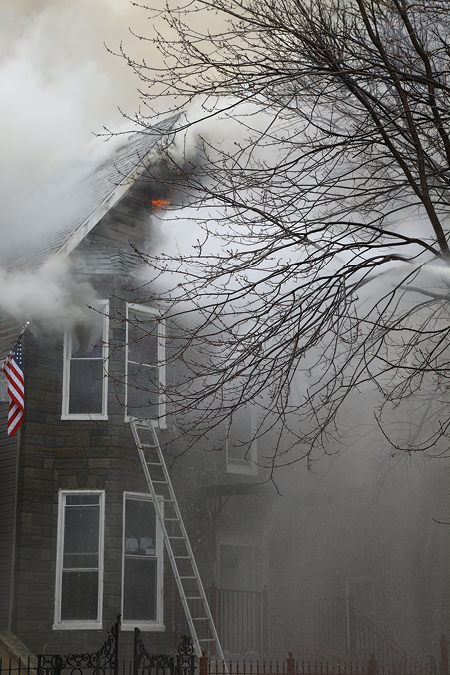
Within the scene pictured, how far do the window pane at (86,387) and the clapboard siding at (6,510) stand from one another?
3.44 feet

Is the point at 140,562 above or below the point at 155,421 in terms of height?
below

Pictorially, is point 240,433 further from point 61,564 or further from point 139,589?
point 61,564

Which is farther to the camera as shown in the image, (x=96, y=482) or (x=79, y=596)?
(x=96, y=482)

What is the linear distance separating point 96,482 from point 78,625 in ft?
6.60

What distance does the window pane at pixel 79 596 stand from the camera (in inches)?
445

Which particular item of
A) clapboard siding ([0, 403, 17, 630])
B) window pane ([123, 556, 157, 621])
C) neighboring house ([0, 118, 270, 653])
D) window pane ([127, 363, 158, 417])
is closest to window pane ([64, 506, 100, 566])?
neighboring house ([0, 118, 270, 653])

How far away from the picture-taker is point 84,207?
14.2 metres

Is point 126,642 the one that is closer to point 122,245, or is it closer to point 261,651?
point 261,651

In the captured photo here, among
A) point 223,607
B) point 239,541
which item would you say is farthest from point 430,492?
point 223,607

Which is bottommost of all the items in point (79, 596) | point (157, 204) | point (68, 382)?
point (79, 596)

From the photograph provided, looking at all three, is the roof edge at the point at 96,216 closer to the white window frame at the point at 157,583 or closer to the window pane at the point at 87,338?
the window pane at the point at 87,338

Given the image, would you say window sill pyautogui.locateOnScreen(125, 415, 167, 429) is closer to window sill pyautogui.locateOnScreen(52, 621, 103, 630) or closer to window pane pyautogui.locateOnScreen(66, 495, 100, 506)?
window pane pyautogui.locateOnScreen(66, 495, 100, 506)

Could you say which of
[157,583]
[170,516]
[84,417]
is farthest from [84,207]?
[157,583]

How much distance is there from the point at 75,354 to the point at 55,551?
305 cm
